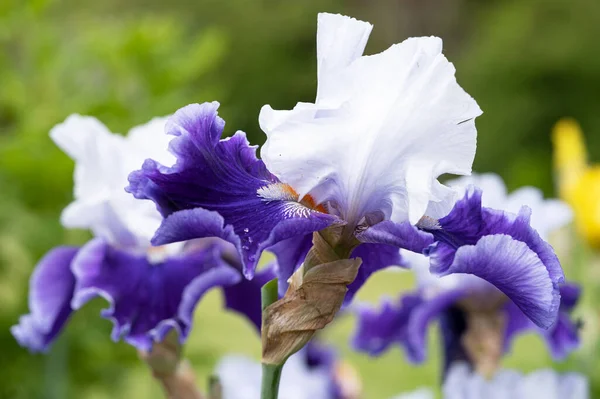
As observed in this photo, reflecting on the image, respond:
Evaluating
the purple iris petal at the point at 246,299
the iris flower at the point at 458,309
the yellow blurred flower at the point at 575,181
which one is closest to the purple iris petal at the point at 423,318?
the iris flower at the point at 458,309

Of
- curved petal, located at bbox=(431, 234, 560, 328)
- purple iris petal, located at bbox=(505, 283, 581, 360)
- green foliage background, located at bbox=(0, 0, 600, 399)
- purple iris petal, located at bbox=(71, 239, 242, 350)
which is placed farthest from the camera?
green foliage background, located at bbox=(0, 0, 600, 399)

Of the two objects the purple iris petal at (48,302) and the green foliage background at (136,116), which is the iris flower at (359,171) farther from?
the green foliage background at (136,116)

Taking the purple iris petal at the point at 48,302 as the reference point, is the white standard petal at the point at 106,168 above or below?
above

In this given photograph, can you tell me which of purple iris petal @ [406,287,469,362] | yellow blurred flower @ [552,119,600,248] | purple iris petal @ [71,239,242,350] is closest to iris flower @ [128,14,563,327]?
purple iris petal @ [71,239,242,350]

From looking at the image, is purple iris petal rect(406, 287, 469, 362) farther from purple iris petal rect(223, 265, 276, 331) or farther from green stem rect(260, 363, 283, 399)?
green stem rect(260, 363, 283, 399)

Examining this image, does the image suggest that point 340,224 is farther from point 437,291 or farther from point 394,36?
point 394,36

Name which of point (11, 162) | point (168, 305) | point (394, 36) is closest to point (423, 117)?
point (168, 305)
